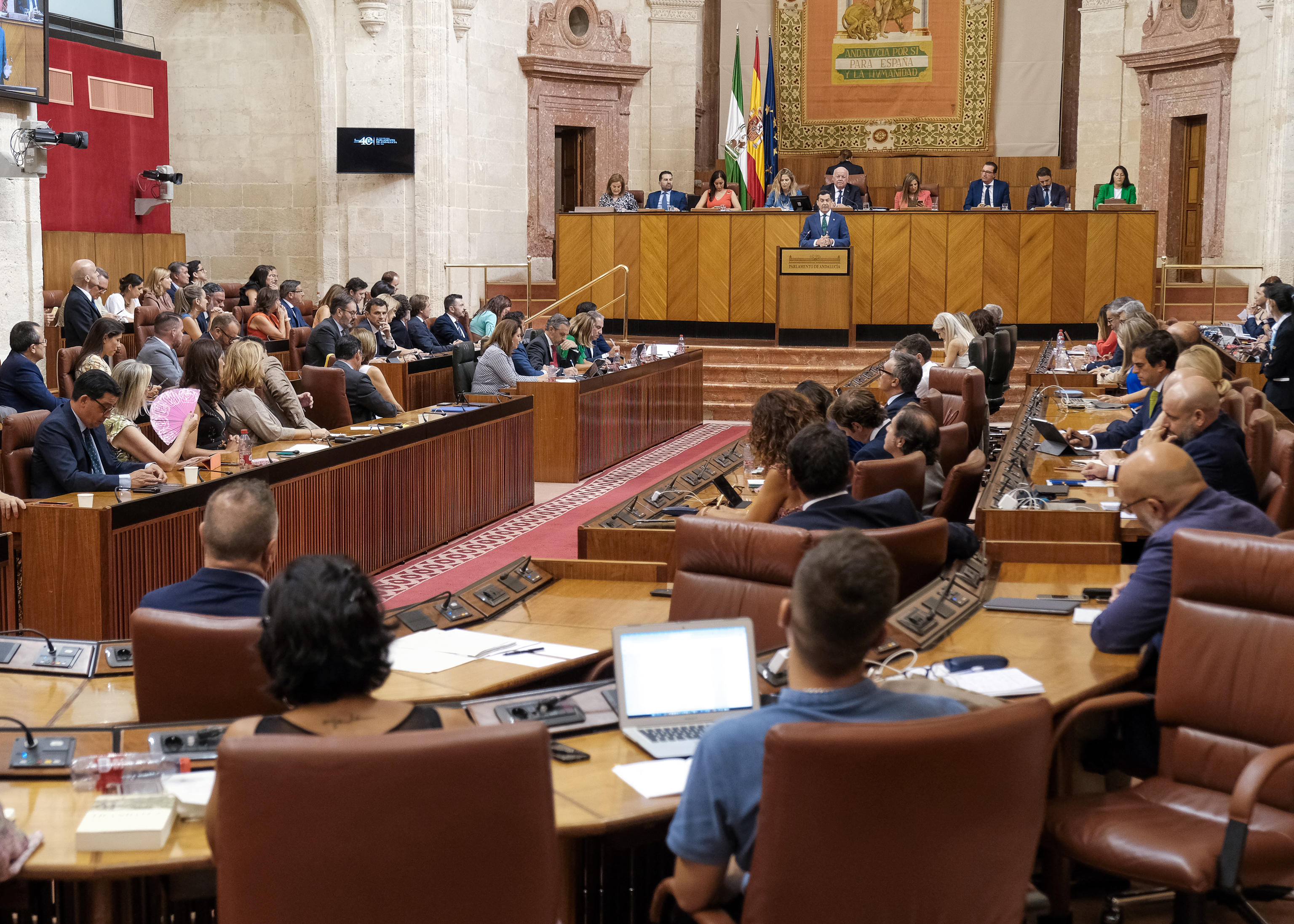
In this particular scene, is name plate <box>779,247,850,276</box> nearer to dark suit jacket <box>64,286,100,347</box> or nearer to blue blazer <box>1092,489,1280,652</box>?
dark suit jacket <box>64,286,100,347</box>

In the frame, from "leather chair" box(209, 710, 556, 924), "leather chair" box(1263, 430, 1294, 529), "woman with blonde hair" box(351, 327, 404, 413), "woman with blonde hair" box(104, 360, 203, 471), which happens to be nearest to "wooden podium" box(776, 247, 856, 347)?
"woman with blonde hair" box(351, 327, 404, 413)

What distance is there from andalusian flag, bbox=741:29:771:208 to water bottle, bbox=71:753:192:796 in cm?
1403

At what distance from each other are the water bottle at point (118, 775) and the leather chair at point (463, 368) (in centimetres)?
736

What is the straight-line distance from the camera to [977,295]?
576 inches

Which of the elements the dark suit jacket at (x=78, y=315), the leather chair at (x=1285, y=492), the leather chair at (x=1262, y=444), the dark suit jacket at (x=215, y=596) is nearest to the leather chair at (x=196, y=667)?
the dark suit jacket at (x=215, y=596)

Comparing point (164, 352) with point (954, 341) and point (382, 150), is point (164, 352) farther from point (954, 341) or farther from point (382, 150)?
point (382, 150)

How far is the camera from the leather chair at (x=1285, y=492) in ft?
17.2

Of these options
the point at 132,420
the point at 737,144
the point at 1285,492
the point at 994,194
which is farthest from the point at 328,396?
the point at 994,194

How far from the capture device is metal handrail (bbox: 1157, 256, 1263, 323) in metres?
14.3

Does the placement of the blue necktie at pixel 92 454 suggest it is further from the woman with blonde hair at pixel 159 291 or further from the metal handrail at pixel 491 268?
the metal handrail at pixel 491 268

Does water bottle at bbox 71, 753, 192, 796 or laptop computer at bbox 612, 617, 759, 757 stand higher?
laptop computer at bbox 612, 617, 759, 757

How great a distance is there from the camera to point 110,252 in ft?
47.2

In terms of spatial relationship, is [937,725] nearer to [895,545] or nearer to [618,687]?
[618,687]

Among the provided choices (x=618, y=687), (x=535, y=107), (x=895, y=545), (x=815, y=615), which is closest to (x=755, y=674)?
(x=618, y=687)
